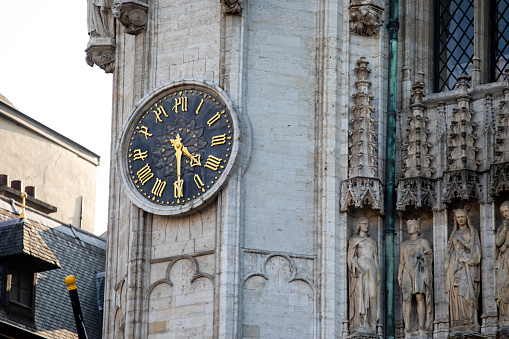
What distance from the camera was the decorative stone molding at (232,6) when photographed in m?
33.0

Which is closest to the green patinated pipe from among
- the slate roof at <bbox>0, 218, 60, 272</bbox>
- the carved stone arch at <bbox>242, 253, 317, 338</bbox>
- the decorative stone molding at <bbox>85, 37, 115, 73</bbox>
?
the carved stone arch at <bbox>242, 253, 317, 338</bbox>

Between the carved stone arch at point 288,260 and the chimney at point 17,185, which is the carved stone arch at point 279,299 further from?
the chimney at point 17,185

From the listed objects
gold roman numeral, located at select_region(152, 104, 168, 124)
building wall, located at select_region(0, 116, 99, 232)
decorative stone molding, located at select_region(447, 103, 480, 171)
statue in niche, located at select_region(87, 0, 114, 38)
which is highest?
statue in niche, located at select_region(87, 0, 114, 38)

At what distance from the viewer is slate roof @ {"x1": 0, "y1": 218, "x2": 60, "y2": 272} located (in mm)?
35906

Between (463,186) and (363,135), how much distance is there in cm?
203

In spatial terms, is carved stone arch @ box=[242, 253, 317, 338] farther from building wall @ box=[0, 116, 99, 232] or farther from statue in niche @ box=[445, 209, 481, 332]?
building wall @ box=[0, 116, 99, 232]

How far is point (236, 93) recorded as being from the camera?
3272 centimetres

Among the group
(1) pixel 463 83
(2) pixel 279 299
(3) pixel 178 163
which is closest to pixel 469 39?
(1) pixel 463 83

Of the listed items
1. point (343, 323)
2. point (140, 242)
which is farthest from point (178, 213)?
point (343, 323)

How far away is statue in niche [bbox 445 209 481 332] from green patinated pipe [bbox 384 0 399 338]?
103cm

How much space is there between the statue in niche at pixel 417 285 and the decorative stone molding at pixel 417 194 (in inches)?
24.9

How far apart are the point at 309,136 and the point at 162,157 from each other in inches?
102

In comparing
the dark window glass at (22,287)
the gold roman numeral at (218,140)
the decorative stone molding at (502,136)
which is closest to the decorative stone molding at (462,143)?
the decorative stone molding at (502,136)

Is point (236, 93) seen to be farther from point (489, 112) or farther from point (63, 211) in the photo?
point (63, 211)
